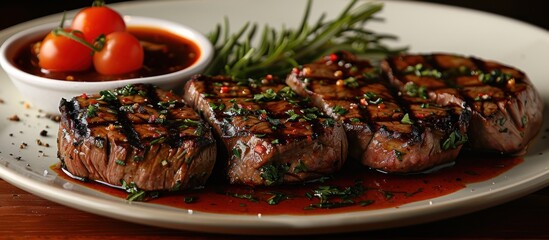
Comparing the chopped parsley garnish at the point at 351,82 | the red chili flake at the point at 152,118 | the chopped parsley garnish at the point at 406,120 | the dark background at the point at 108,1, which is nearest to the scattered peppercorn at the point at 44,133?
the red chili flake at the point at 152,118

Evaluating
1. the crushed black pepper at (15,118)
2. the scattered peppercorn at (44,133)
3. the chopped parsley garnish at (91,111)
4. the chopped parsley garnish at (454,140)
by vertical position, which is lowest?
the crushed black pepper at (15,118)

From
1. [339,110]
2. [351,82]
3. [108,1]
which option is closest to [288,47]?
[351,82]

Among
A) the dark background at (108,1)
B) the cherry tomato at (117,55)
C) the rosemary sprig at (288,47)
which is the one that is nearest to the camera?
the cherry tomato at (117,55)

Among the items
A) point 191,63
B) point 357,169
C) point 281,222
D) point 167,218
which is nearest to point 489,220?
point 357,169

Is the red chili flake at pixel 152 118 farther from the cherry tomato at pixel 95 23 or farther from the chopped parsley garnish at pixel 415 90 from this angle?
the chopped parsley garnish at pixel 415 90

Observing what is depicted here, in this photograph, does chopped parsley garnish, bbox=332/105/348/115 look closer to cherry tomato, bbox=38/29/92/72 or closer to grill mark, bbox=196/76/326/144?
grill mark, bbox=196/76/326/144

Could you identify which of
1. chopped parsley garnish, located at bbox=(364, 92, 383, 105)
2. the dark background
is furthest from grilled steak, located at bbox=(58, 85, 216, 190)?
the dark background

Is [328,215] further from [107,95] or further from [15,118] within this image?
[15,118]
